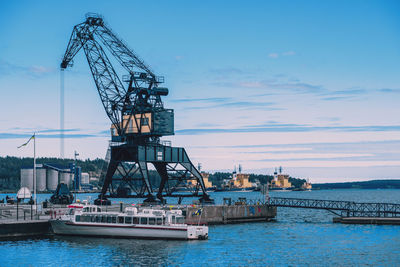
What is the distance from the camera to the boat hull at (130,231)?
59.6m

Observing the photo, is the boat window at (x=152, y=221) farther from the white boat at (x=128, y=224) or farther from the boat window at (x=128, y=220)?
the boat window at (x=128, y=220)

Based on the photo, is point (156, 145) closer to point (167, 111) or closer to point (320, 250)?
point (167, 111)

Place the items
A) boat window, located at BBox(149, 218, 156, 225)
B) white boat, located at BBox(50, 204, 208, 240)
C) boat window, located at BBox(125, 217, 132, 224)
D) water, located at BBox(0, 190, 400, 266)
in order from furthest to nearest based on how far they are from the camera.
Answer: boat window, located at BBox(125, 217, 132, 224), boat window, located at BBox(149, 218, 156, 225), white boat, located at BBox(50, 204, 208, 240), water, located at BBox(0, 190, 400, 266)

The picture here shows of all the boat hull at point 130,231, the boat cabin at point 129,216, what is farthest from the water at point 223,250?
the boat cabin at point 129,216

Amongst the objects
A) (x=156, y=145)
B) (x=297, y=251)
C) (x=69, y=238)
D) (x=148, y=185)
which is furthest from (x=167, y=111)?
(x=297, y=251)

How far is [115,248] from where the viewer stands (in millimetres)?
55625

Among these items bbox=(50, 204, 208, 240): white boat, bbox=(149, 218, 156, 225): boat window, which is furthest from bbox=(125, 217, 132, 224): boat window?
bbox=(149, 218, 156, 225): boat window

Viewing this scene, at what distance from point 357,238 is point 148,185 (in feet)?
112

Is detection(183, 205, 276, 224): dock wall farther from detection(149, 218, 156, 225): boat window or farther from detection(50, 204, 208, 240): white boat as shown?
detection(149, 218, 156, 225): boat window

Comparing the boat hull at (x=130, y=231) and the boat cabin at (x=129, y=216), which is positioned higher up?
the boat cabin at (x=129, y=216)

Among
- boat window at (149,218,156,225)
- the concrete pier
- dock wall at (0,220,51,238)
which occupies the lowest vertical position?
the concrete pier

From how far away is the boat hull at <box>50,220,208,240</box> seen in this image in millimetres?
59594

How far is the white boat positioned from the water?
0.87 m

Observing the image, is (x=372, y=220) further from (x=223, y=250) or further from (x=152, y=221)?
(x=152, y=221)
